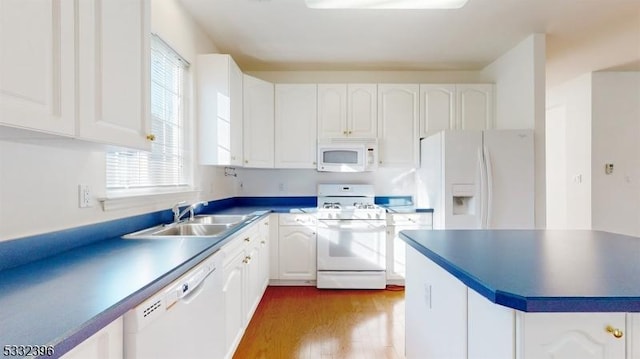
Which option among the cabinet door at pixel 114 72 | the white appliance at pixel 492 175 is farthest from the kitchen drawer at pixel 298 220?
the cabinet door at pixel 114 72

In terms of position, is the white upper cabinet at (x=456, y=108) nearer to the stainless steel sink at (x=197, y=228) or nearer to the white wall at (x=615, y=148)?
the white wall at (x=615, y=148)

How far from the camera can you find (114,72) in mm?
1169

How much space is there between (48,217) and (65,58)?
0.67m

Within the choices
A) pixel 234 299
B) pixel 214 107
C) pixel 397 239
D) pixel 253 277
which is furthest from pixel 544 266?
pixel 214 107

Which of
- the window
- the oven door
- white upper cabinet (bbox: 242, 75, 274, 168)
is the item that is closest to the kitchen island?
the oven door

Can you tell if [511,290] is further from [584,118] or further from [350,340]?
[584,118]

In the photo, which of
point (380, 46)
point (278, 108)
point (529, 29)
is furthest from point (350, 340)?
point (529, 29)

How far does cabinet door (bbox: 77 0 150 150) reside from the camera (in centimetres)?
102

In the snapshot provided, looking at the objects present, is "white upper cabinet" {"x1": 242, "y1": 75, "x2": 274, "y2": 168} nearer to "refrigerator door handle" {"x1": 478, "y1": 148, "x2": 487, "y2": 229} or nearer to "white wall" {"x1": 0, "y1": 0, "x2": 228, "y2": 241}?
"white wall" {"x1": 0, "y1": 0, "x2": 228, "y2": 241}

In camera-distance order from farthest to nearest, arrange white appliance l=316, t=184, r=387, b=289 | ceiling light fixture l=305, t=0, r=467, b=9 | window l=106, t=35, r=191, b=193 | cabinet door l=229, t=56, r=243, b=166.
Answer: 1. white appliance l=316, t=184, r=387, b=289
2. cabinet door l=229, t=56, r=243, b=166
3. ceiling light fixture l=305, t=0, r=467, b=9
4. window l=106, t=35, r=191, b=193

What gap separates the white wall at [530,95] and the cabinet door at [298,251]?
7.56ft

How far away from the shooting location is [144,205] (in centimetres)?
181

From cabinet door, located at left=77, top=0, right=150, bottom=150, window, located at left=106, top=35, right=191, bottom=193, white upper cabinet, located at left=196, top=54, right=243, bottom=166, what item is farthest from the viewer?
white upper cabinet, located at left=196, top=54, right=243, bottom=166

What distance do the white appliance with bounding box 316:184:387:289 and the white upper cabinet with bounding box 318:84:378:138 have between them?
3.11 ft
